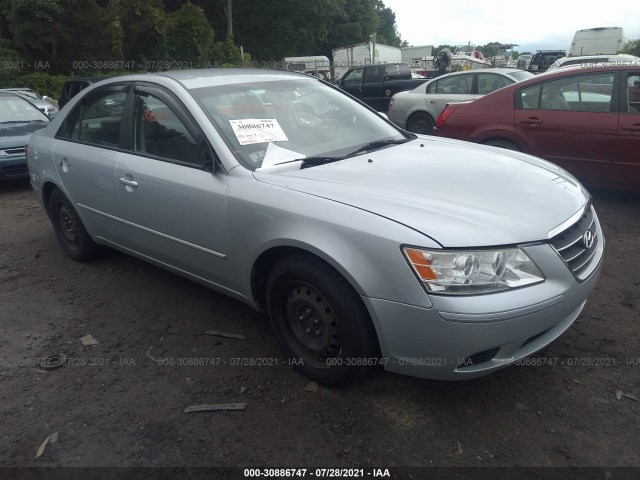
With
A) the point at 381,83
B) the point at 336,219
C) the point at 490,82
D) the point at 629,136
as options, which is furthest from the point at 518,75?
the point at 336,219

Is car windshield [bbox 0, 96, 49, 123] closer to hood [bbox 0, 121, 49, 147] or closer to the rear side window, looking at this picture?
hood [bbox 0, 121, 49, 147]

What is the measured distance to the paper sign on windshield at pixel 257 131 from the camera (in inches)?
123

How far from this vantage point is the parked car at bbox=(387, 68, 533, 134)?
9500 millimetres

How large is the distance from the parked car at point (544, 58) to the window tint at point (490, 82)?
60.5 feet

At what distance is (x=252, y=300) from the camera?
3070mm

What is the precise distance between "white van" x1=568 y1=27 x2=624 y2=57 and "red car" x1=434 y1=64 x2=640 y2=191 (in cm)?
2213

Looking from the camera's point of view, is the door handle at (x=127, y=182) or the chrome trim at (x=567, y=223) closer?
the chrome trim at (x=567, y=223)

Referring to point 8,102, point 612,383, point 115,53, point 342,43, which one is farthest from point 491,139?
point 342,43

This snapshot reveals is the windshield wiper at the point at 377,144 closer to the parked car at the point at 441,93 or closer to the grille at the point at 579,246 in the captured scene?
the grille at the point at 579,246

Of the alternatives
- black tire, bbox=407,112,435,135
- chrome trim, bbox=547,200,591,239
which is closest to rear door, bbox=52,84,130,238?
chrome trim, bbox=547,200,591,239

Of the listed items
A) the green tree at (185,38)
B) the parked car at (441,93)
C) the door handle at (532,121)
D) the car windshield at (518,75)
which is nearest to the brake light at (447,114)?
the door handle at (532,121)

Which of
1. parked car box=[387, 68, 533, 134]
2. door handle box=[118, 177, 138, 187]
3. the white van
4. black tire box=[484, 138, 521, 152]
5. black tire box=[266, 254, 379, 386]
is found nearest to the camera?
black tire box=[266, 254, 379, 386]

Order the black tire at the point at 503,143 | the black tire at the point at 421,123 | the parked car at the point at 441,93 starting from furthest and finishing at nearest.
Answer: the black tire at the point at 421,123, the parked car at the point at 441,93, the black tire at the point at 503,143

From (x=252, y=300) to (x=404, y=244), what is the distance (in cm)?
114
